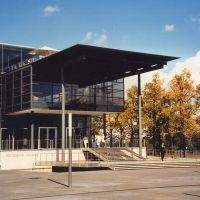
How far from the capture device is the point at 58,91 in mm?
40500

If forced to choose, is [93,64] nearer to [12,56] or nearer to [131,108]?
[12,56]

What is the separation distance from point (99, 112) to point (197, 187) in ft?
86.3

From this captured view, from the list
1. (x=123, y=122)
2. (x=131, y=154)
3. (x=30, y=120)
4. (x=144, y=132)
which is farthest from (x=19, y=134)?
(x=144, y=132)

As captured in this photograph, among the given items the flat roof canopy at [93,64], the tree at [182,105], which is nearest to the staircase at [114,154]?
the flat roof canopy at [93,64]

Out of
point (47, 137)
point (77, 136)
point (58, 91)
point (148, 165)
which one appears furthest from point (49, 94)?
point (148, 165)

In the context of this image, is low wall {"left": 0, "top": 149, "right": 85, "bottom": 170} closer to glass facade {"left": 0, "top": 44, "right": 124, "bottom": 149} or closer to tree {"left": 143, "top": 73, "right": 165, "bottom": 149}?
glass facade {"left": 0, "top": 44, "right": 124, "bottom": 149}

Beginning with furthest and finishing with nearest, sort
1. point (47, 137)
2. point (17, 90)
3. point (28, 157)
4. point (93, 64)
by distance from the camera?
1. point (47, 137)
2. point (17, 90)
3. point (93, 64)
4. point (28, 157)

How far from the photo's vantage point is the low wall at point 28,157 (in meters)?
35.4

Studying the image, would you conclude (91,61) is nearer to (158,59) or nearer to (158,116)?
(158,59)

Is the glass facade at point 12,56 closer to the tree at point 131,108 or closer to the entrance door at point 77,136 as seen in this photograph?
the entrance door at point 77,136

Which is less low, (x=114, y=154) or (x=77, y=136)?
(x=77, y=136)

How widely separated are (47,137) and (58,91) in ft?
18.5

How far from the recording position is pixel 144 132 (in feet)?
189

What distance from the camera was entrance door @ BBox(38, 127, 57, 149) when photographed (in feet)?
136
